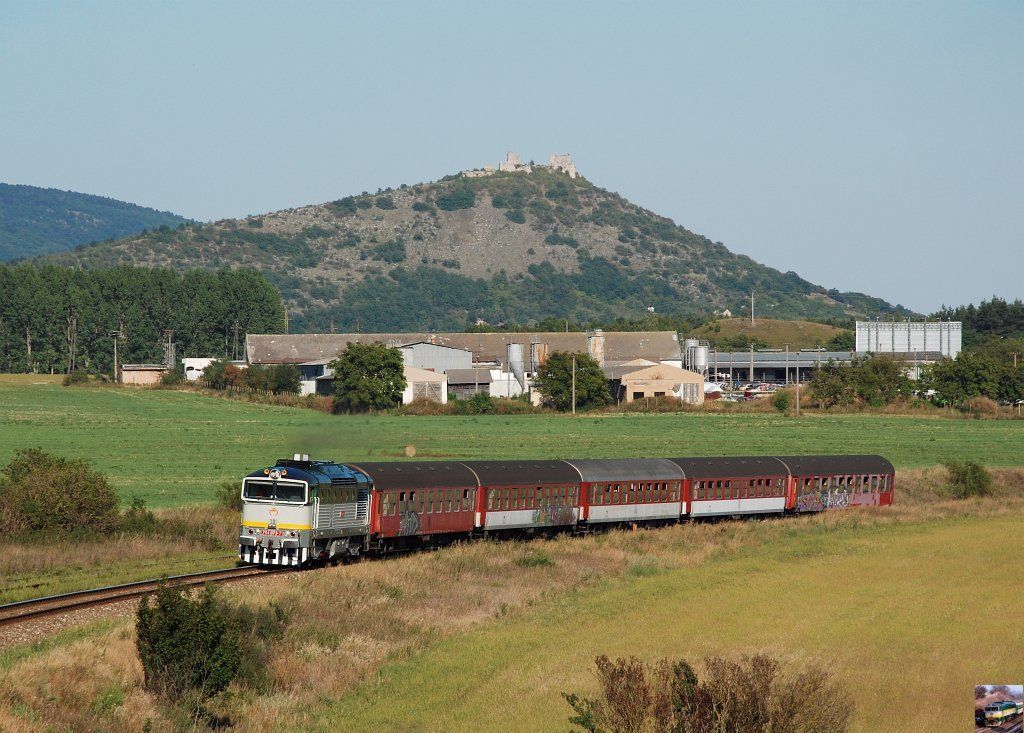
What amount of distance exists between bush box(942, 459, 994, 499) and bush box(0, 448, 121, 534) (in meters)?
42.8

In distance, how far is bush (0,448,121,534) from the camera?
3647 cm

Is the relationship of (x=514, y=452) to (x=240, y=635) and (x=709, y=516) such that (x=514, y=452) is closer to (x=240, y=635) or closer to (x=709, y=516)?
(x=709, y=516)

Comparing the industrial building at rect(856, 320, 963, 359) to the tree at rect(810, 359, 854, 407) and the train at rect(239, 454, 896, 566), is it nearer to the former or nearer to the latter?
the tree at rect(810, 359, 854, 407)

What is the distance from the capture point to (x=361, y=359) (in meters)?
113

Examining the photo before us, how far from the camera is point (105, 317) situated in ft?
584

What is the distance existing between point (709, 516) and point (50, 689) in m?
33.0

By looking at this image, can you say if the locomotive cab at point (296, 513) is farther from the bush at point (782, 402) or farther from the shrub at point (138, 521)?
the bush at point (782, 402)

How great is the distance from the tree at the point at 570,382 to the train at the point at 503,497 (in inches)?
2475

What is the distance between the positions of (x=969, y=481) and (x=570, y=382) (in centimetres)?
5837

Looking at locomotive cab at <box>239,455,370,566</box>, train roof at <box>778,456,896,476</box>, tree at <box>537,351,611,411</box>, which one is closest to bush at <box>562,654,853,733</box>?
locomotive cab at <box>239,455,370,566</box>

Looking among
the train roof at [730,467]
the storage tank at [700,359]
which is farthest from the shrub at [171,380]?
the train roof at [730,467]

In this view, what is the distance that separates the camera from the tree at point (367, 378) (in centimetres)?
11256

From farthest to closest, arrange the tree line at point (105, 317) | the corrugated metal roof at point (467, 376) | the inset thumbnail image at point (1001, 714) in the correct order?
the tree line at point (105, 317), the corrugated metal roof at point (467, 376), the inset thumbnail image at point (1001, 714)

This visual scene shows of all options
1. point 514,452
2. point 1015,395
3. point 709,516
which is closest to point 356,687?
point 709,516
